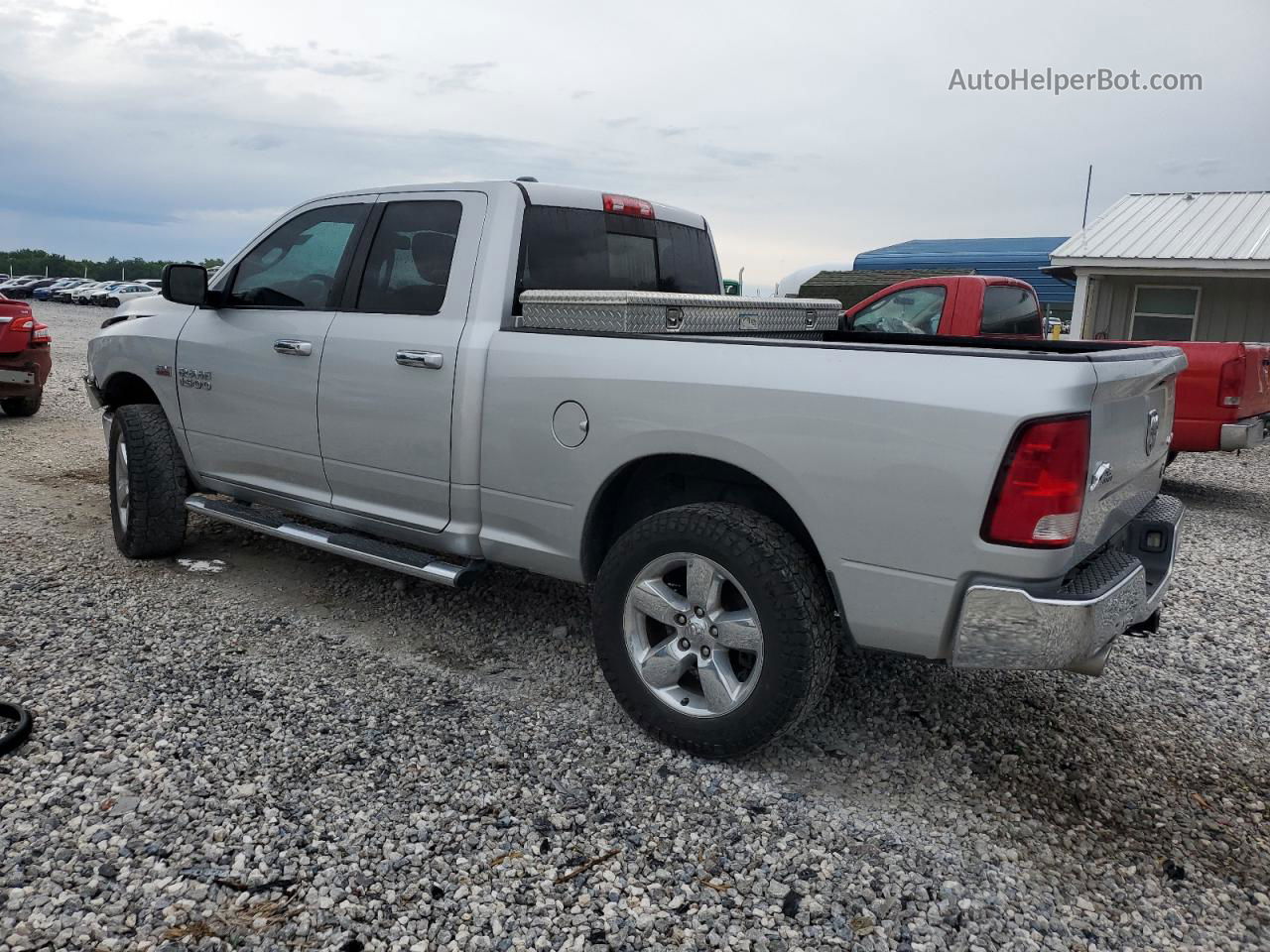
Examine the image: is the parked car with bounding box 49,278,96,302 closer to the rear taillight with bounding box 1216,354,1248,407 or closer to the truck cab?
the truck cab

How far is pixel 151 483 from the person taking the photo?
204 inches

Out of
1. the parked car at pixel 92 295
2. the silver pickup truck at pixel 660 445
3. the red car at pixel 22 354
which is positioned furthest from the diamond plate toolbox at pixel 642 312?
the parked car at pixel 92 295

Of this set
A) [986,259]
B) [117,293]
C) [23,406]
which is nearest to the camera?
[23,406]

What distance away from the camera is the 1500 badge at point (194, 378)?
16.0 ft

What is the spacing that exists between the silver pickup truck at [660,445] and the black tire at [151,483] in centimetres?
2

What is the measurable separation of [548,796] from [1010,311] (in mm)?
7664

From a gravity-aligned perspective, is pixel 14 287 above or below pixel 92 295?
above

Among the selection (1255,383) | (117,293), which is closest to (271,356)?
(1255,383)

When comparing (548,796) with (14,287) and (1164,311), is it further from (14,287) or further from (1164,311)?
(14,287)

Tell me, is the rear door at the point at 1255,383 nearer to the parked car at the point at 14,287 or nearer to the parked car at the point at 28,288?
the parked car at the point at 14,287

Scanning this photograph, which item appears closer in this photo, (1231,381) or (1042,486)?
(1042,486)

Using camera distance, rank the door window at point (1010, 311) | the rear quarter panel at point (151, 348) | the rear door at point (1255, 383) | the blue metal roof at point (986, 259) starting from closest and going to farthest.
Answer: the rear quarter panel at point (151, 348) < the rear door at point (1255, 383) < the door window at point (1010, 311) < the blue metal roof at point (986, 259)

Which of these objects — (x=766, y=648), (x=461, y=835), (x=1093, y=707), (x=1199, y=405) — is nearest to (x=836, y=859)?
(x=766, y=648)

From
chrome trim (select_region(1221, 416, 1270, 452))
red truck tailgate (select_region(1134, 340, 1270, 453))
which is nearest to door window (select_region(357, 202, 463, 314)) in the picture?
red truck tailgate (select_region(1134, 340, 1270, 453))
